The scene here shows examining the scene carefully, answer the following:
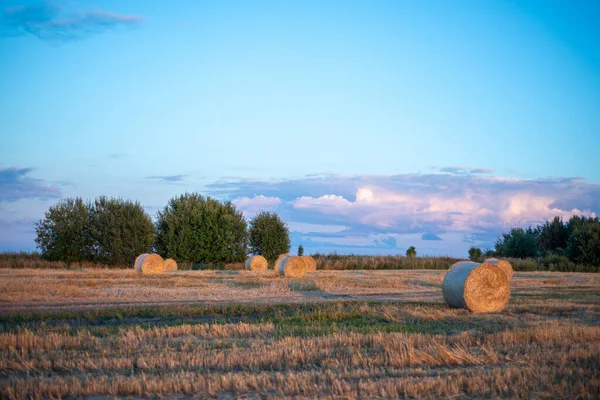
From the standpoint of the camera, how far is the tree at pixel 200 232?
46.9 meters

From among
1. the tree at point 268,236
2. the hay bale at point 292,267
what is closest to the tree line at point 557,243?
the tree at point 268,236

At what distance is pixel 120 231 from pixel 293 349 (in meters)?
37.3

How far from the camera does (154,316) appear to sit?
1472cm

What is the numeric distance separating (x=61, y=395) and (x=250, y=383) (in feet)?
7.75

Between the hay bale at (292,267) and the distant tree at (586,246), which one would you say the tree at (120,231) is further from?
the distant tree at (586,246)

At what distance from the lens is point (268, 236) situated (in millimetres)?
52906

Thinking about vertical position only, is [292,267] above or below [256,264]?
above

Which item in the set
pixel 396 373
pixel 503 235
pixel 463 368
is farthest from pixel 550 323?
pixel 503 235

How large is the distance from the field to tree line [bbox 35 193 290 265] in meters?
25.5

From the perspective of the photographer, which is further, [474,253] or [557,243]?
[557,243]

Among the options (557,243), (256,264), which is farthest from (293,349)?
(557,243)

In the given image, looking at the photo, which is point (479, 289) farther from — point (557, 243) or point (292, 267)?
point (557, 243)

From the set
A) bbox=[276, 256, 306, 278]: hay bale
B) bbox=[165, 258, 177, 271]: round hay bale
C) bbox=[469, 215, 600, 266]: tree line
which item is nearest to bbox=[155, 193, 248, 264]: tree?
bbox=[165, 258, 177, 271]: round hay bale

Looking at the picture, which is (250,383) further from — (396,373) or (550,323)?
(550,323)
